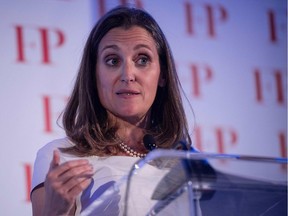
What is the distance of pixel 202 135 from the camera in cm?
264

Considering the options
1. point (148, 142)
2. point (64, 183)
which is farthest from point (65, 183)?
point (148, 142)

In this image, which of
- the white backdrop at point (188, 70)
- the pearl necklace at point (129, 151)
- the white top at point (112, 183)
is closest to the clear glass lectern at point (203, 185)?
the white top at point (112, 183)

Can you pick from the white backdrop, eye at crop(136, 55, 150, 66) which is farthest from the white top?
the white backdrop

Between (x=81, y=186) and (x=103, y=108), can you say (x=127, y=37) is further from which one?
(x=81, y=186)

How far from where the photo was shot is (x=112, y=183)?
1.51 metres

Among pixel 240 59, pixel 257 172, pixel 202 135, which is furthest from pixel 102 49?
pixel 240 59

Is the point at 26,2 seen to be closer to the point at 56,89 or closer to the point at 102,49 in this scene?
the point at 56,89

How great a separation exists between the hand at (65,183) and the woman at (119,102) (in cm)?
22

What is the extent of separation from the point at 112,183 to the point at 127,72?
1.06ft

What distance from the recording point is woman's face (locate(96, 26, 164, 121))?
1.68m

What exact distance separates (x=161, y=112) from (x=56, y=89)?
0.57m

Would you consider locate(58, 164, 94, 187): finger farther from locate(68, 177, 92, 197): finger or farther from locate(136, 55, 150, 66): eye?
locate(136, 55, 150, 66): eye

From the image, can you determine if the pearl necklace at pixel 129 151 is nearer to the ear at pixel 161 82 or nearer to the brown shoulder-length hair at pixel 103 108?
the brown shoulder-length hair at pixel 103 108

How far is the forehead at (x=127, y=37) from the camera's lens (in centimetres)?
176
